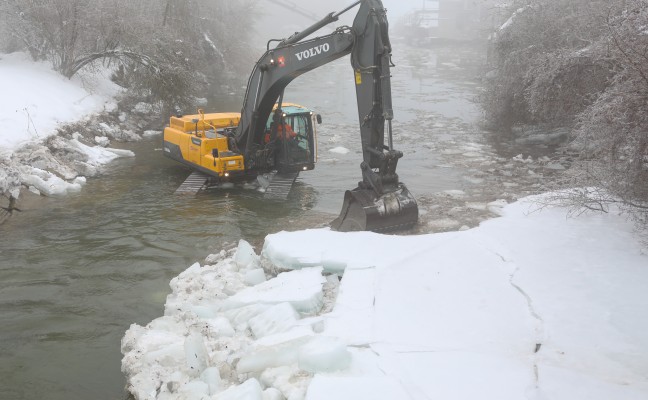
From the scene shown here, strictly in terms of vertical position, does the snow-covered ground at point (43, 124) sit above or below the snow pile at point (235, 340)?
above

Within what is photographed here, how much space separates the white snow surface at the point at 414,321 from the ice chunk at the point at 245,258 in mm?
20

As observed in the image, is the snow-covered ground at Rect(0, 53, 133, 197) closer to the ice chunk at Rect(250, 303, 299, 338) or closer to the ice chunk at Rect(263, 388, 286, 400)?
the ice chunk at Rect(250, 303, 299, 338)

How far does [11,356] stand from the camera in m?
5.99

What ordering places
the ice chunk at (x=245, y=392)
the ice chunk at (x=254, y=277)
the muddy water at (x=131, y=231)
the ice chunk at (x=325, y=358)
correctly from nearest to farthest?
the ice chunk at (x=245, y=392) → the ice chunk at (x=325, y=358) → the muddy water at (x=131, y=231) → the ice chunk at (x=254, y=277)

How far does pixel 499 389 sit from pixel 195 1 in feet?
89.7

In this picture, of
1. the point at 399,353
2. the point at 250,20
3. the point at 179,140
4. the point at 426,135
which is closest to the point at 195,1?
the point at 250,20

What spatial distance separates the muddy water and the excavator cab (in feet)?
1.98

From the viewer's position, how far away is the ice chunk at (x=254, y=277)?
22.8 feet

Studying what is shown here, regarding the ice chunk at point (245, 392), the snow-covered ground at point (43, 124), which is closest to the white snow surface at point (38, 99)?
the snow-covered ground at point (43, 124)

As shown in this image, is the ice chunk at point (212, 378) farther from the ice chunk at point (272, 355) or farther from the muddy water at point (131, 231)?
the muddy water at point (131, 231)

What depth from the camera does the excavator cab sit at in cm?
1189

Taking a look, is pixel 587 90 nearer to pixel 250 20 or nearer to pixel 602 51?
pixel 602 51

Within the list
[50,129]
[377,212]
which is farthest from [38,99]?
[377,212]

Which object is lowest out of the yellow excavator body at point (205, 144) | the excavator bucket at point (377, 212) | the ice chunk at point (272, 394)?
the ice chunk at point (272, 394)
